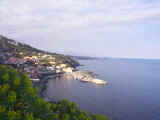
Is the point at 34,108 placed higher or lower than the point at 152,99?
higher

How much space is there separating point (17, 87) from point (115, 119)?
2252cm

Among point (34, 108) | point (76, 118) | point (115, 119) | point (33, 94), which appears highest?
point (33, 94)

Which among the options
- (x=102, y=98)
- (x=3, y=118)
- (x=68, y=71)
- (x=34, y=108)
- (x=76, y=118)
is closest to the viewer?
(x=3, y=118)

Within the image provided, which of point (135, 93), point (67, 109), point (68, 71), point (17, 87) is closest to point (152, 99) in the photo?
point (135, 93)

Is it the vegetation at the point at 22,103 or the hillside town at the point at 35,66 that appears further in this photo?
the hillside town at the point at 35,66

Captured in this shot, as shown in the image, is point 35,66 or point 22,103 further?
point 35,66

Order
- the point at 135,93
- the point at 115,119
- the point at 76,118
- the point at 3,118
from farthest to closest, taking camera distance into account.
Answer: the point at 135,93 < the point at 115,119 < the point at 76,118 < the point at 3,118

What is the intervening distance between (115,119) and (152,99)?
51.6ft

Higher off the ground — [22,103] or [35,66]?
[22,103]

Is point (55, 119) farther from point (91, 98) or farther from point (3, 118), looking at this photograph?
point (91, 98)

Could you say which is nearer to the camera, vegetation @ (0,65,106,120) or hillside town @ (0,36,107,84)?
vegetation @ (0,65,106,120)

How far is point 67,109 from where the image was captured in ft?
23.9

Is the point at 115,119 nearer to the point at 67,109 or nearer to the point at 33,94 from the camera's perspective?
the point at 67,109

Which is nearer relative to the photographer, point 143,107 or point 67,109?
point 67,109
